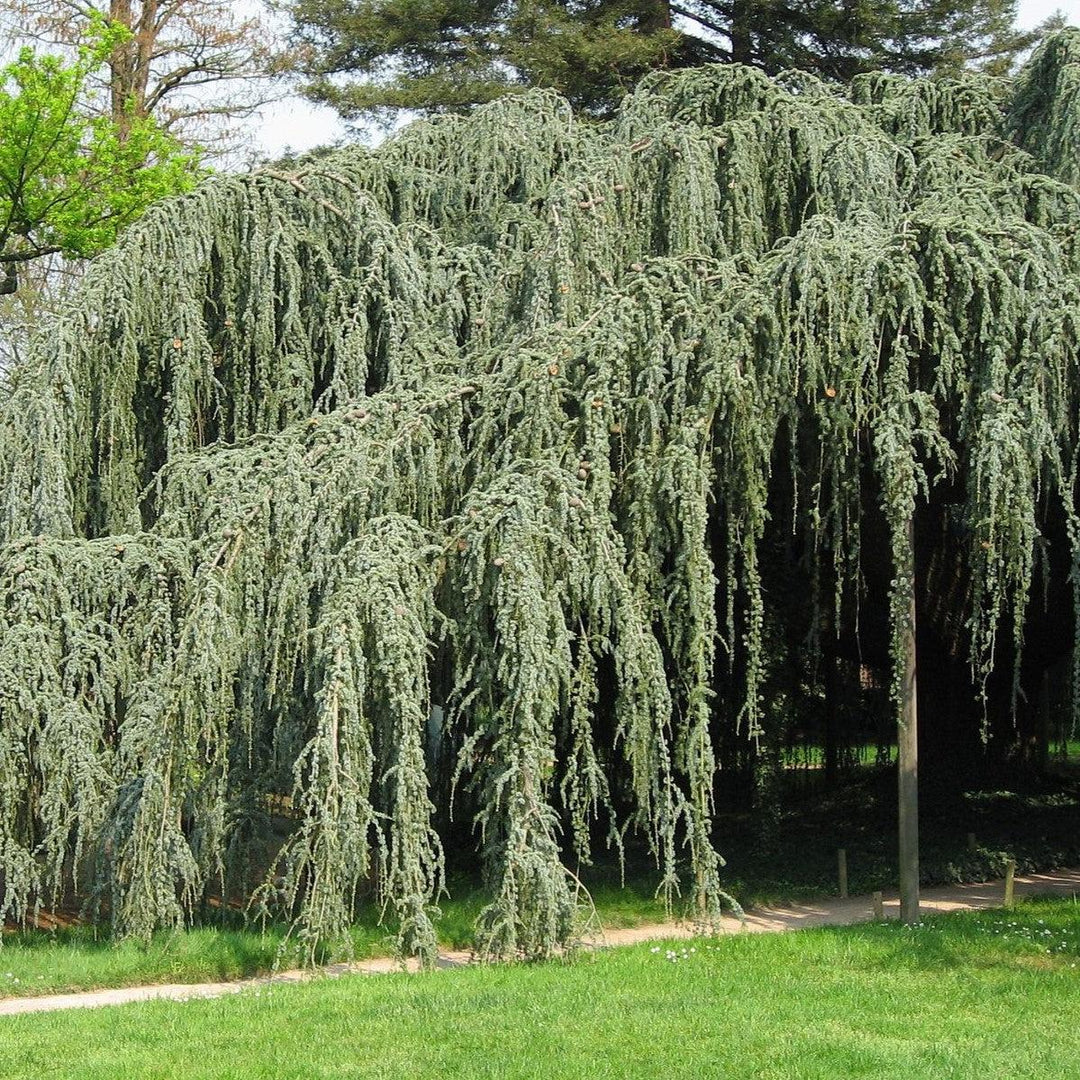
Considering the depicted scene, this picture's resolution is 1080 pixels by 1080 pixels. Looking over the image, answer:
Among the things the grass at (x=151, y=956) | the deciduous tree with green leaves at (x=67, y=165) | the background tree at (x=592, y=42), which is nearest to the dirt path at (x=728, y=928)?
the grass at (x=151, y=956)

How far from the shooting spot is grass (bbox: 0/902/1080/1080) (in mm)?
5453

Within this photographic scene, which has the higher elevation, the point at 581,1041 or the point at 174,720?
the point at 174,720

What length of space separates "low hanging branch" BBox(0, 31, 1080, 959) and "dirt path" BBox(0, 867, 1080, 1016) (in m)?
0.41

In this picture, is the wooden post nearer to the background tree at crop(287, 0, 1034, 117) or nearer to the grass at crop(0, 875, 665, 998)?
the grass at crop(0, 875, 665, 998)

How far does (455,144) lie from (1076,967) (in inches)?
281

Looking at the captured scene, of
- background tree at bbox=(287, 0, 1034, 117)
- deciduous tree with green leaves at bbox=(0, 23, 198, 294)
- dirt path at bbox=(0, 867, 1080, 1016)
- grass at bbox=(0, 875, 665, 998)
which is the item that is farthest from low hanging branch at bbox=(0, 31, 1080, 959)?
background tree at bbox=(287, 0, 1034, 117)

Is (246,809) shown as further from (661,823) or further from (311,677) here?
(661,823)

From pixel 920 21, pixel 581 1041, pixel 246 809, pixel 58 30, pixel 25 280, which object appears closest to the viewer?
pixel 581 1041

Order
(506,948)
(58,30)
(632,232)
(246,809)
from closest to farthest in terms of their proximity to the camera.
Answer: (506,948)
(246,809)
(632,232)
(58,30)

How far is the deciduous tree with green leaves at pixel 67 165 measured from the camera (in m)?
13.1

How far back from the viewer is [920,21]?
1856cm

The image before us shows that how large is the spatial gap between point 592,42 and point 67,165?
7131 millimetres

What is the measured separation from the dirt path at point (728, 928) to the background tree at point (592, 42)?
1105 centimetres

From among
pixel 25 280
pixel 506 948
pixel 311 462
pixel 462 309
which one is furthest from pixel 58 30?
pixel 506 948
